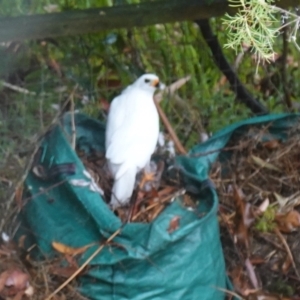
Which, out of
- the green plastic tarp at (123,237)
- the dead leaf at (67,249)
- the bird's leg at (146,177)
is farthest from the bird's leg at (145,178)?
the dead leaf at (67,249)

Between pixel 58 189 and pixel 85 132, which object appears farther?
pixel 85 132

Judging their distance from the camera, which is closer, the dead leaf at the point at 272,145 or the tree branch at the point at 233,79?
the dead leaf at the point at 272,145

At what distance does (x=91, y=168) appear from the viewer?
6.73ft

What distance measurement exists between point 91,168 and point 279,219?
56 cm

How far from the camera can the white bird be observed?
195 centimetres

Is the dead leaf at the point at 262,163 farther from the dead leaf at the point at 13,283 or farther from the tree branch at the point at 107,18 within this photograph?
the dead leaf at the point at 13,283

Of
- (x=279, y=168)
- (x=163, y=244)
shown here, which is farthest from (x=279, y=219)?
(x=163, y=244)

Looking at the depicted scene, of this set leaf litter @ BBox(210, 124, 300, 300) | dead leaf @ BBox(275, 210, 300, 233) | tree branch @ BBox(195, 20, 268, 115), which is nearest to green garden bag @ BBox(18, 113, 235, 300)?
leaf litter @ BBox(210, 124, 300, 300)

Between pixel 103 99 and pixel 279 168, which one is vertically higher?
pixel 103 99

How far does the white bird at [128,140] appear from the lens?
1946mm

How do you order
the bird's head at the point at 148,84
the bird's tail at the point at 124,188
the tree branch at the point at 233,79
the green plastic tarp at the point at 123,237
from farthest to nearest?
the tree branch at the point at 233,79 < the bird's head at the point at 148,84 < the bird's tail at the point at 124,188 < the green plastic tarp at the point at 123,237

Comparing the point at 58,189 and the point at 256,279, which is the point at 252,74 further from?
the point at 58,189

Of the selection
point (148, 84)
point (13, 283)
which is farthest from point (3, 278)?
point (148, 84)

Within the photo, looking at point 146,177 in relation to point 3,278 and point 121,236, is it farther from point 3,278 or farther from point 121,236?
point 3,278
